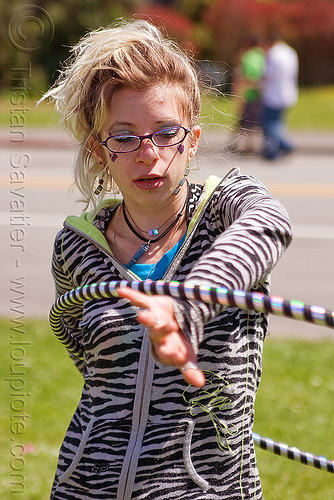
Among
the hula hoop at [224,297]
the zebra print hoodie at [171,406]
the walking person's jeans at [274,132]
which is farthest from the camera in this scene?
the walking person's jeans at [274,132]

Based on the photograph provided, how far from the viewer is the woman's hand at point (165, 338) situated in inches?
57.2

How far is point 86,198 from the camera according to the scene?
2.46m

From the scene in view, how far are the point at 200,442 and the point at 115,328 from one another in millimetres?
381

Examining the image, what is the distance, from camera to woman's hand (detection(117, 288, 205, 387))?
57.2 inches

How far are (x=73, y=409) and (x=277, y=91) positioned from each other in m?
10.7

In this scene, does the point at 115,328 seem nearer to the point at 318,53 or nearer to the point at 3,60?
the point at 3,60

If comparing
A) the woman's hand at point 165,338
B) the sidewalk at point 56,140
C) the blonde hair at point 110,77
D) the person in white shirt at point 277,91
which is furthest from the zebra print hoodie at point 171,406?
the sidewalk at point 56,140

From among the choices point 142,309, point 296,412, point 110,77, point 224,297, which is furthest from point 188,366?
point 296,412

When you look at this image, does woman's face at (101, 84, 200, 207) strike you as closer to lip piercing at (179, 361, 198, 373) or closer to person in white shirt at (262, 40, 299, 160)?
lip piercing at (179, 361, 198, 373)

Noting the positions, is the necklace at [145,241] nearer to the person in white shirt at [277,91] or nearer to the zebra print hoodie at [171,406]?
the zebra print hoodie at [171,406]

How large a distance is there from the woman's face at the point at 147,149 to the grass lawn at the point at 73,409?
6.87 feet

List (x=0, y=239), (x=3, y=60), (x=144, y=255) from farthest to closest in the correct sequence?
(x=3, y=60) < (x=0, y=239) < (x=144, y=255)

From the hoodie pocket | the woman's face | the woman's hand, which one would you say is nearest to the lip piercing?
the woman's hand

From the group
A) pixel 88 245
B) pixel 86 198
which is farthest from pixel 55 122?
pixel 88 245
